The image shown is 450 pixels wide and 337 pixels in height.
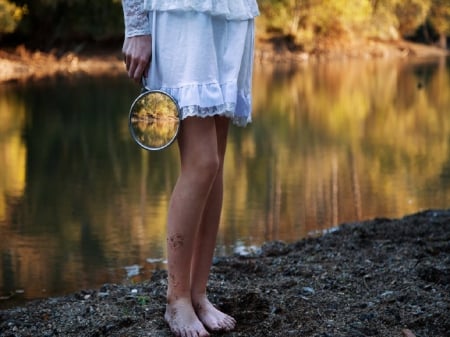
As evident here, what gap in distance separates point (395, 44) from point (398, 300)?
39284 millimetres

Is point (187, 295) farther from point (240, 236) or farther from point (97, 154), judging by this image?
point (97, 154)

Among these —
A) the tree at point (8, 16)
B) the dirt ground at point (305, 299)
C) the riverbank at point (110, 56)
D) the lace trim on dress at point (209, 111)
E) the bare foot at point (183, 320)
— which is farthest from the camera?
the tree at point (8, 16)

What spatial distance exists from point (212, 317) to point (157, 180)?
16.2ft

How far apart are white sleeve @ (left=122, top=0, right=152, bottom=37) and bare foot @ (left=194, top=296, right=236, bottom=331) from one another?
0.88 meters

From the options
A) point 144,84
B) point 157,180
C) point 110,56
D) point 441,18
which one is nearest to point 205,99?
point 144,84

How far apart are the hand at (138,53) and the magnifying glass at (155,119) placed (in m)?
0.07

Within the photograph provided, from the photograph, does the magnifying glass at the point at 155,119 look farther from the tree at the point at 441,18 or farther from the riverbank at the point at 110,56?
the tree at the point at 441,18

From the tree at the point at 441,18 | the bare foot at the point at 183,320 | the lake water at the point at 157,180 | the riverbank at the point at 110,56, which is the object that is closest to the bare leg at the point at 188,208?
the bare foot at the point at 183,320

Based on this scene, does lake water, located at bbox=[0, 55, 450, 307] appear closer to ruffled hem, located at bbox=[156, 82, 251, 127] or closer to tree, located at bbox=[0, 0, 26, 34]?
ruffled hem, located at bbox=[156, 82, 251, 127]

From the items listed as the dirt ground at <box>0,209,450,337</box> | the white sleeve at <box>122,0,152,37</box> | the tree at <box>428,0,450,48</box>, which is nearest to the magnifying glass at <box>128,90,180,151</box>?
the white sleeve at <box>122,0,152,37</box>

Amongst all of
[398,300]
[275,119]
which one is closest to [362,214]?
[398,300]

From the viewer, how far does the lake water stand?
5.12 metres

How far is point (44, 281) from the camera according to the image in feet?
14.9

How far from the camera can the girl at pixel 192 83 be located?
2.55m
